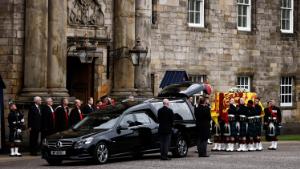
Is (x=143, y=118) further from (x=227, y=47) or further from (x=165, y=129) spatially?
(x=227, y=47)

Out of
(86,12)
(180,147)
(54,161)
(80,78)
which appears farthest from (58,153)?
(80,78)

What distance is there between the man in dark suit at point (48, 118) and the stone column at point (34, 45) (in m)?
2.77

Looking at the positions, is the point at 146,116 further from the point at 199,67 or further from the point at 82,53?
the point at 199,67

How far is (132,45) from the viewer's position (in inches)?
1496

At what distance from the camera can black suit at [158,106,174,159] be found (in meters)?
27.4

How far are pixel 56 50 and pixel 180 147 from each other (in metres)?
8.04

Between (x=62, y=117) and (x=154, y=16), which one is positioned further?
(x=154, y=16)

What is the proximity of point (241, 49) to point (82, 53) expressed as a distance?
13851 mm

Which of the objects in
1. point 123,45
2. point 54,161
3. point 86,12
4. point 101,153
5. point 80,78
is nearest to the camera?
point 101,153

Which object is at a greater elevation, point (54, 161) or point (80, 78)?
point (80, 78)

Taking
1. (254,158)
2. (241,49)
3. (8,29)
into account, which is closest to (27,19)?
(8,29)

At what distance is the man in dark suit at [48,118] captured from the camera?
3109 centimetres

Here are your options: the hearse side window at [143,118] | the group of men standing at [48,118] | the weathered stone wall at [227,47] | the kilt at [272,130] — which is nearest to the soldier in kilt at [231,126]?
the kilt at [272,130]

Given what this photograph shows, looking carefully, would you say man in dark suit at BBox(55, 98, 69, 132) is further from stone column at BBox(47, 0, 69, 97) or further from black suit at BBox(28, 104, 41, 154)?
stone column at BBox(47, 0, 69, 97)
